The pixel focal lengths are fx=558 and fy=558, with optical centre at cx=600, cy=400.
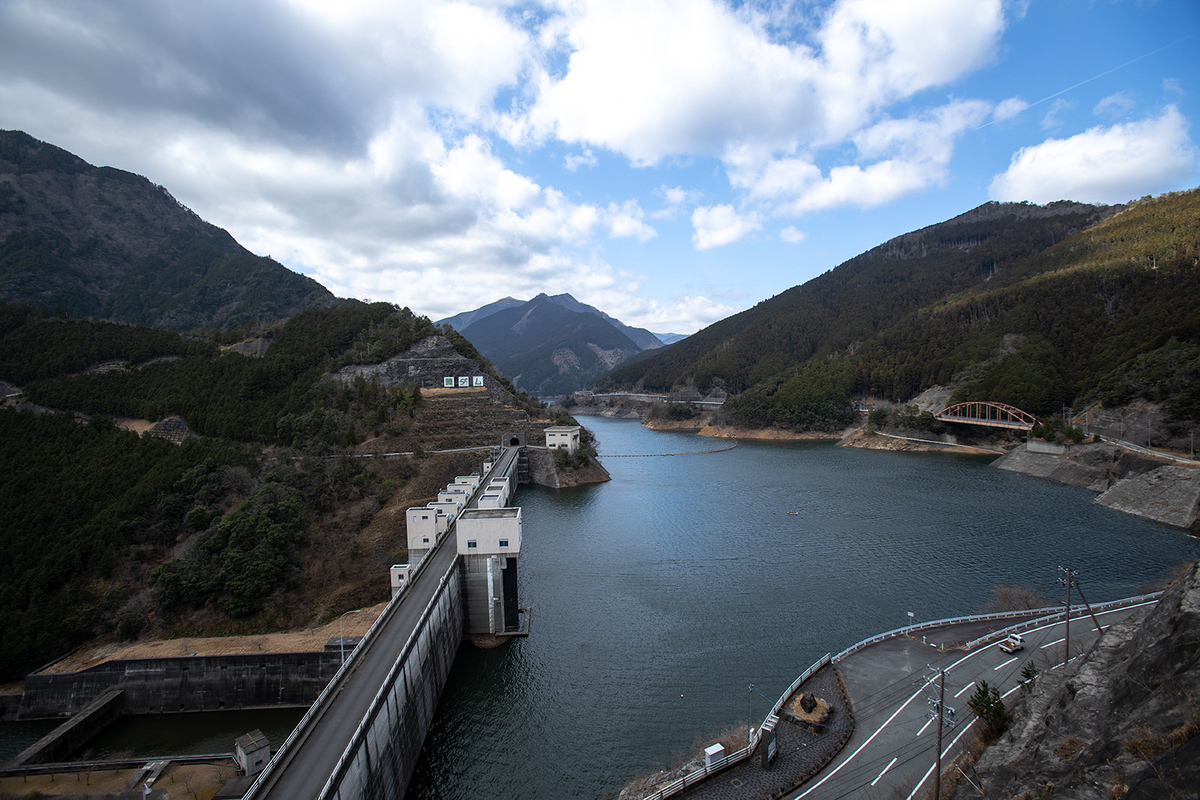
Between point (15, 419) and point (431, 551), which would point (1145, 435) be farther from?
point (15, 419)

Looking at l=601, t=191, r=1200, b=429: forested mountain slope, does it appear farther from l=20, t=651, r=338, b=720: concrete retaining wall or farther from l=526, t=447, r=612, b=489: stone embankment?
l=20, t=651, r=338, b=720: concrete retaining wall

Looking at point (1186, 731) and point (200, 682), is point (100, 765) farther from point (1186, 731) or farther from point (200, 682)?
point (1186, 731)

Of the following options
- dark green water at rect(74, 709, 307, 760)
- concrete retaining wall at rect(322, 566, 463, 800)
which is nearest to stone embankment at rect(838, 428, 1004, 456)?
concrete retaining wall at rect(322, 566, 463, 800)

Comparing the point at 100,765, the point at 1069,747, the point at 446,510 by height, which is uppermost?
the point at 446,510

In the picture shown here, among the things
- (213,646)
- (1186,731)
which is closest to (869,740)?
(1186,731)

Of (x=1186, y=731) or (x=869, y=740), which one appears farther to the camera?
(x=869, y=740)
